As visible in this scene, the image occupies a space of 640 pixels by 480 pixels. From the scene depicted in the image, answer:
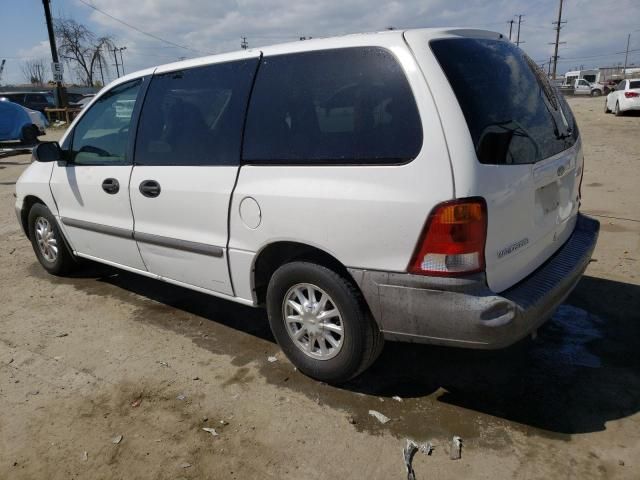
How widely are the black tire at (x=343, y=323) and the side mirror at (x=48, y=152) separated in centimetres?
248

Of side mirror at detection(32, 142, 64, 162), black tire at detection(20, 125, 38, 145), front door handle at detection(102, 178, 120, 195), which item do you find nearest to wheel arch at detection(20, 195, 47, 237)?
side mirror at detection(32, 142, 64, 162)

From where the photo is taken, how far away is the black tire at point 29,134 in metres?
17.3

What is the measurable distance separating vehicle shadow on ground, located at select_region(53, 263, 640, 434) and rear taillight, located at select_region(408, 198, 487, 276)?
2.99 ft

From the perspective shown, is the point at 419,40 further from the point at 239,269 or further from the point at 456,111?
the point at 239,269

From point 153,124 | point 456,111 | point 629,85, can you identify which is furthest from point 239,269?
point 629,85

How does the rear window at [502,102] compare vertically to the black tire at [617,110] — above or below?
above

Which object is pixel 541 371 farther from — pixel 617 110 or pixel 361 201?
pixel 617 110

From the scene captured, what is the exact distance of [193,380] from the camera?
3252 mm

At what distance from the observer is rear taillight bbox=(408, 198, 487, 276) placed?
2.36m

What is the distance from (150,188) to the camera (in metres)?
3.63

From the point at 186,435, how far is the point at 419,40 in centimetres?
235

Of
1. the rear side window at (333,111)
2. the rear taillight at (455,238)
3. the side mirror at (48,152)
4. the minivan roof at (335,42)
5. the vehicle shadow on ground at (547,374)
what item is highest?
the minivan roof at (335,42)

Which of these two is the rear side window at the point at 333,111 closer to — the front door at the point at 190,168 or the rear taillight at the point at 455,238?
the front door at the point at 190,168

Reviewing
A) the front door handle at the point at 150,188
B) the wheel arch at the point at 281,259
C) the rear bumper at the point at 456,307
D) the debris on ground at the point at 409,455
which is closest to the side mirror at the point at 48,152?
the front door handle at the point at 150,188
